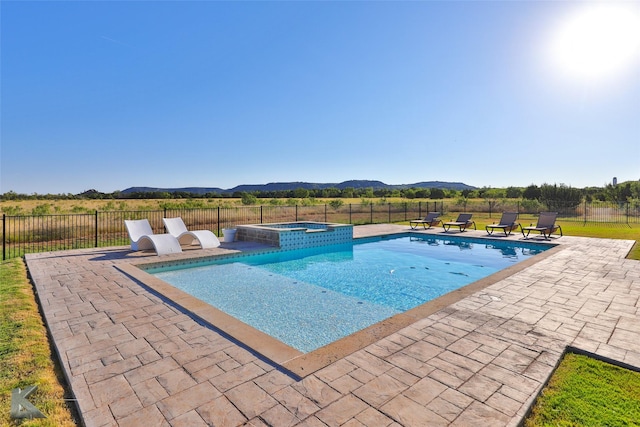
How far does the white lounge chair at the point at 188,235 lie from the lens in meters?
9.78

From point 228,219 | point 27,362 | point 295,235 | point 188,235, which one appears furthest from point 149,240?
point 228,219

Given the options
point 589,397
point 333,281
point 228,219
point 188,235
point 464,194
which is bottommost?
point 333,281

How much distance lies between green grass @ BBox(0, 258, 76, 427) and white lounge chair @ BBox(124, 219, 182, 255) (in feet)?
11.9

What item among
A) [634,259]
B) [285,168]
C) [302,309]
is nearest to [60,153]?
[285,168]

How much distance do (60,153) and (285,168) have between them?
1693cm

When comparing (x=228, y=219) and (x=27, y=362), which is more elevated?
(x=228, y=219)

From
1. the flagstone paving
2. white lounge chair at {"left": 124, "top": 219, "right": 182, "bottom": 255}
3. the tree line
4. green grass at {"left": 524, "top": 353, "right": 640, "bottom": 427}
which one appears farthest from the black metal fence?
green grass at {"left": 524, "top": 353, "right": 640, "bottom": 427}

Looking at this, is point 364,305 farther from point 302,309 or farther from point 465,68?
point 465,68

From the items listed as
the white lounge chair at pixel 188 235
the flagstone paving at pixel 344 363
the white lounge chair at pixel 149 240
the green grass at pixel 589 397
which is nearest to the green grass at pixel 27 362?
the flagstone paving at pixel 344 363

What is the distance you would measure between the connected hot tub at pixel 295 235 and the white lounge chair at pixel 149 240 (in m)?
2.76

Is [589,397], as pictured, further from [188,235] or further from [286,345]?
[188,235]

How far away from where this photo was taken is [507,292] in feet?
17.5

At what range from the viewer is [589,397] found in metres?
2.52

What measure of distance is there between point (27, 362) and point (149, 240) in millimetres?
6540
